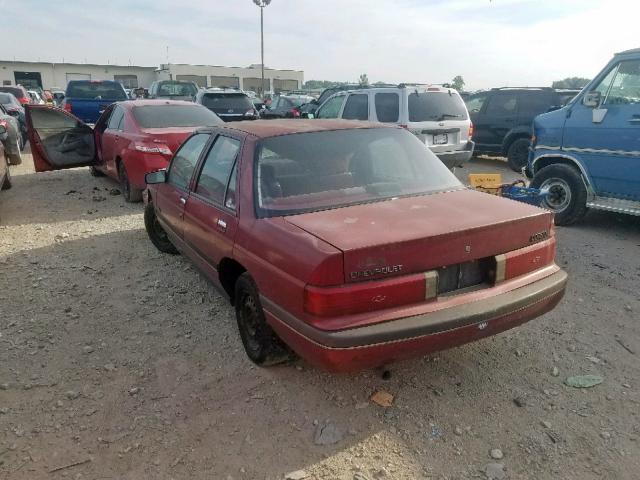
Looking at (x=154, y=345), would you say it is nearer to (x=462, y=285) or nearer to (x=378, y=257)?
(x=378, y=257)

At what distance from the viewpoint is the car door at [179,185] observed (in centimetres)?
421

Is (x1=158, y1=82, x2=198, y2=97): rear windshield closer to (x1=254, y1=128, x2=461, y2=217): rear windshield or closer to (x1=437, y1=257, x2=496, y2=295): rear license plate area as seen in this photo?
(x1=254, y1=128, x2=461, y2=217): rear windshield

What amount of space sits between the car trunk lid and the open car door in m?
7.20

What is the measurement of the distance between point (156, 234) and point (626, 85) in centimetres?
573

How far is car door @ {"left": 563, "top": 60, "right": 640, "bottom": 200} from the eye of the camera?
5566 millimetres

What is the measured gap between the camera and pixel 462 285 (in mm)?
2744

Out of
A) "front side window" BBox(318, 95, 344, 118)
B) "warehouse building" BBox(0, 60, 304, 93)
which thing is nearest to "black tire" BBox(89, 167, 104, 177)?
"front side window" BBox(318, 95, 344, 118)

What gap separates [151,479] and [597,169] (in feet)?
19.5

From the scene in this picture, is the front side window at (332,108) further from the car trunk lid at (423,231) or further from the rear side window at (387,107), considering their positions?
the car trunk lid at (423,231)

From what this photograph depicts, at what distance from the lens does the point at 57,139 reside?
861cm

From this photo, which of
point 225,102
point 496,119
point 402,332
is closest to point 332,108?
point 496,119

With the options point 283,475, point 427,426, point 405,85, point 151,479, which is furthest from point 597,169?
point 151,479

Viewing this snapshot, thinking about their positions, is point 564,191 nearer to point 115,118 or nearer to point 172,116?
point 172,116

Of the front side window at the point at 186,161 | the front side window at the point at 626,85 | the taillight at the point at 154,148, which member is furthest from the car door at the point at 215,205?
the front side window at the point at 626,85
